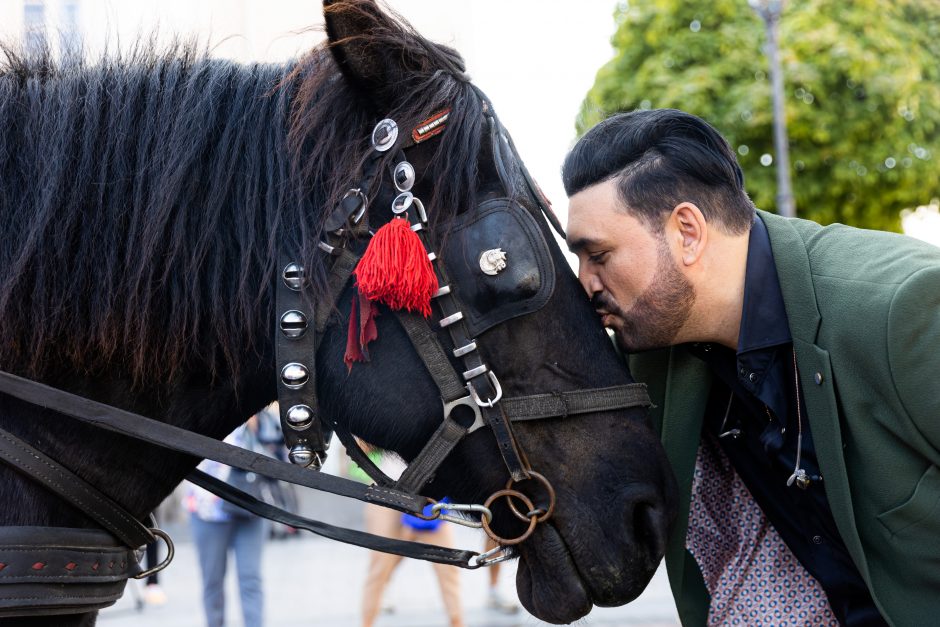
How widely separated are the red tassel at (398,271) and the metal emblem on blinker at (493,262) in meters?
0.11

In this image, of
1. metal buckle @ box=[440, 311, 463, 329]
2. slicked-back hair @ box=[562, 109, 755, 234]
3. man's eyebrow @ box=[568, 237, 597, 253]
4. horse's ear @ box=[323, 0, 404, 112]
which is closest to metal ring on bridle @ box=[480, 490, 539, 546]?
metal buckle @ box=[440, 311, 463, 329]

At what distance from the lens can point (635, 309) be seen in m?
2.10

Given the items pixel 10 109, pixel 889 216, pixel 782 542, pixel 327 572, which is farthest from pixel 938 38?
pixel 10 109

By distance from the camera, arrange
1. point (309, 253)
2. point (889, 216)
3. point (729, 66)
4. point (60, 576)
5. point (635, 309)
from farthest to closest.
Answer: point (889, 216)
point (729, 66)
point (635, 309)
point (309, 253)
point (60, 576)

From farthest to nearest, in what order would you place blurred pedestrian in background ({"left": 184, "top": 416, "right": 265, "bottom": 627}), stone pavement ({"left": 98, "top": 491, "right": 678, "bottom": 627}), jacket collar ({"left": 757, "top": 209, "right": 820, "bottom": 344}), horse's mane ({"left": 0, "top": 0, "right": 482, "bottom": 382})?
1. stone pavement ({"left": 98, "top": 491, "right": 678, "bottom": 627})
2. blurred pedestrian in background ({"left": 184, "top": 416, "right": 265, "bottom": 627})
3. jacket collar ({"left": 757, "top": 209, "right": 820, "bottom": 344})
4. horse's mane ({"left": 0, "top": 0, "right": 482, "bottom": 382})

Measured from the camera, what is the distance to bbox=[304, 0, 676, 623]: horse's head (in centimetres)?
188

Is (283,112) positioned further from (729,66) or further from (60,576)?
(729,66)

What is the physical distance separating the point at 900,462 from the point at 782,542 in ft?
1.91

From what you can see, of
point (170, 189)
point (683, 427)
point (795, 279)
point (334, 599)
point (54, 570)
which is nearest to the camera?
point (54, 570)

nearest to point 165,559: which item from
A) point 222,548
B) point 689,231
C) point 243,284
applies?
point 243,284

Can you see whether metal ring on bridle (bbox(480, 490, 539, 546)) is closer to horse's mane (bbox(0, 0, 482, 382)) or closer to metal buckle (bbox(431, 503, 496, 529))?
metal buckle (bbox(431, 503, 496, 529))

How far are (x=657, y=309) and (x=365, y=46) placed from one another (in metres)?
0.87

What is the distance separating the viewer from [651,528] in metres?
1.91

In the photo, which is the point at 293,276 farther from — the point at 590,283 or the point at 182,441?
the point at 590,283
